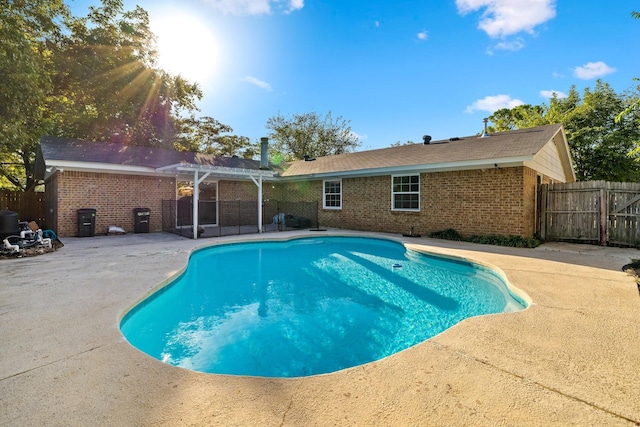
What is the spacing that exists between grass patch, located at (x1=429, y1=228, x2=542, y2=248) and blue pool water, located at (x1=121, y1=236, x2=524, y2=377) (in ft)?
8.90

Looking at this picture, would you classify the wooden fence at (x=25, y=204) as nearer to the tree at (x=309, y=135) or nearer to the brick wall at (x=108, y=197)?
the brick wall at (x=108, y=197)

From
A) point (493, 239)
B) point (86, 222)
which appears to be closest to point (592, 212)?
point (493, 239)

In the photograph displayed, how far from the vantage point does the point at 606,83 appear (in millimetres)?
17547

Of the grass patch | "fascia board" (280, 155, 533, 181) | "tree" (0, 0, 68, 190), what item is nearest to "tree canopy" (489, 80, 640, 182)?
the grass patch

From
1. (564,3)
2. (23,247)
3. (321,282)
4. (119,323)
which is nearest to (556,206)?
(564,3)

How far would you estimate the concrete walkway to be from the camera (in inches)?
71.6

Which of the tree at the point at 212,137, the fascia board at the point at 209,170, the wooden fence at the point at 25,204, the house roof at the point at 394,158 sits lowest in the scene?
the wooden fence at the point at 25,204

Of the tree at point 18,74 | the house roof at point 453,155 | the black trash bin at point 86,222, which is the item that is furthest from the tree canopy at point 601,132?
the tree at point 18,74

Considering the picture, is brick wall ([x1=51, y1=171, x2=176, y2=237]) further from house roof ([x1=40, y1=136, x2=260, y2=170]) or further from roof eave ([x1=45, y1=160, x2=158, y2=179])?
house roof ([x1=40, y1=136, x2=260, y2=170])

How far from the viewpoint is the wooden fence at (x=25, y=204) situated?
12258 mm

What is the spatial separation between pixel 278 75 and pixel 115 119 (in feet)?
34.5

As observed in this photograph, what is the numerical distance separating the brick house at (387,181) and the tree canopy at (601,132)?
5030mm

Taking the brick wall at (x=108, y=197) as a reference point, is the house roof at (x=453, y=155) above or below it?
above

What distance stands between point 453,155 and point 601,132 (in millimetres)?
13648
